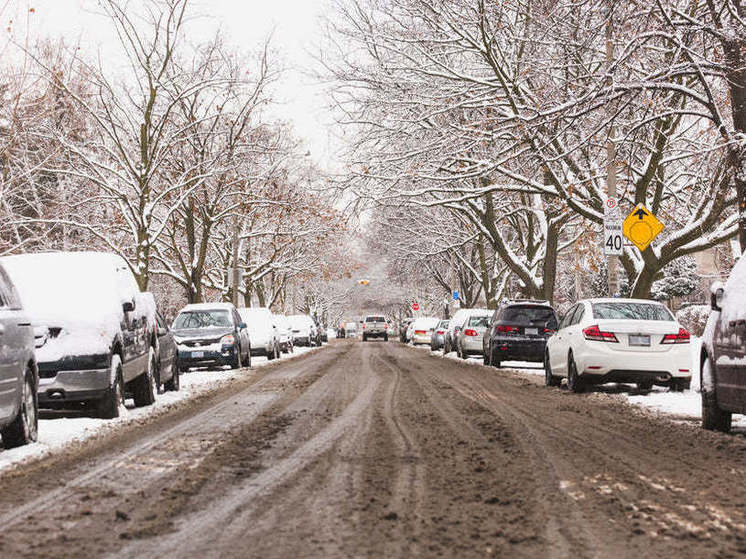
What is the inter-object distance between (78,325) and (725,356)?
716 cm

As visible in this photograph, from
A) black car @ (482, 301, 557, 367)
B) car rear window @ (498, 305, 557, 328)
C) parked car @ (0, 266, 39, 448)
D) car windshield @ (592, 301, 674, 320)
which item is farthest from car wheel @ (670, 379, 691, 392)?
parked car @ (0, 266, 39, 448)

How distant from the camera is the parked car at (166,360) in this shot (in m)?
15.7

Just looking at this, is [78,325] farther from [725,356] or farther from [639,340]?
[639,340]

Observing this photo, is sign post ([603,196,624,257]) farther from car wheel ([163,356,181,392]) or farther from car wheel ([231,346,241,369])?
car wheel ([231,346,241,369])

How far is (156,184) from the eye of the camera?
38812mm

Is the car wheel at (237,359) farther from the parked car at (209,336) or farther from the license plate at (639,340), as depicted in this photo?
the license plate at (639,340)

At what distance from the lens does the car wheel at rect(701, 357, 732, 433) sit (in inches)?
408

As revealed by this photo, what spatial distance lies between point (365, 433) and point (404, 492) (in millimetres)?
3550

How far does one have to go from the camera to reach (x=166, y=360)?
16.2 metres

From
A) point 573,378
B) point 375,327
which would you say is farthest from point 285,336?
point 375,327

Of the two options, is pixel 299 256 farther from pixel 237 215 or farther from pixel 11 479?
pixel 11 479

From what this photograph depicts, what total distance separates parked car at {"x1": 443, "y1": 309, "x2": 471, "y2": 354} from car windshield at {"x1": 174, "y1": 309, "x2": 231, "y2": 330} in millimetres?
10543

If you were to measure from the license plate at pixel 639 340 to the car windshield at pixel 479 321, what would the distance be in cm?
1588

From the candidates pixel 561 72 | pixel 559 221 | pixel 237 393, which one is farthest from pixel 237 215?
A: pixel 237 393
